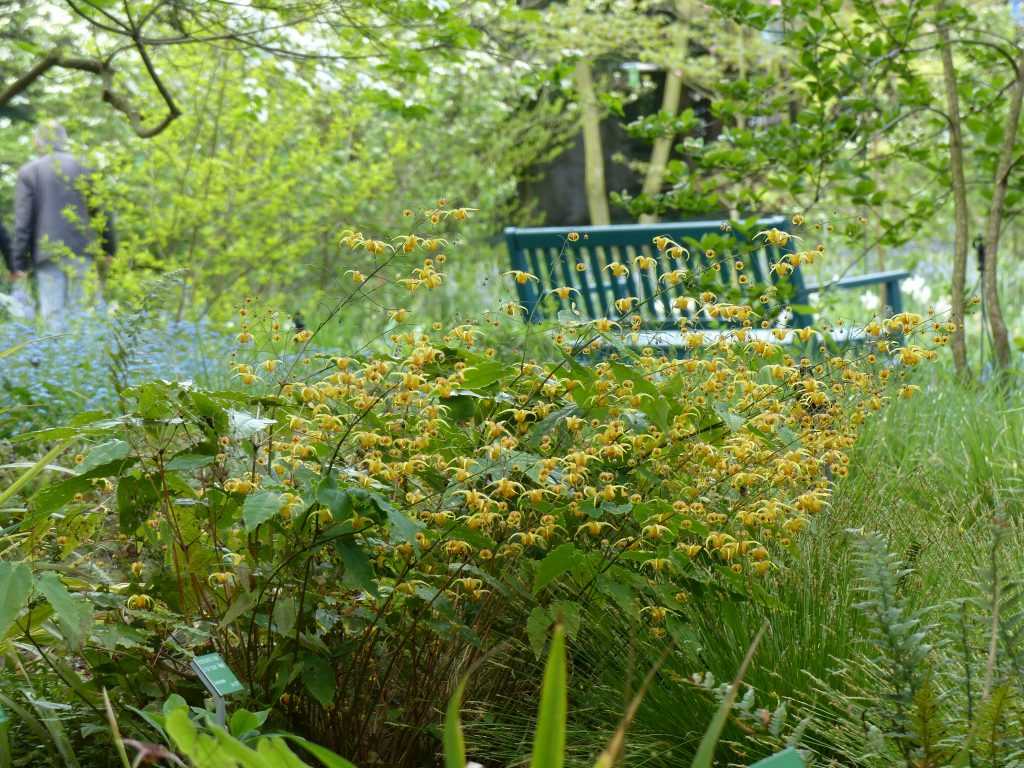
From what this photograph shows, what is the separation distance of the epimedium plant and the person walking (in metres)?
6.42

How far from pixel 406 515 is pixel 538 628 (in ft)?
0.97

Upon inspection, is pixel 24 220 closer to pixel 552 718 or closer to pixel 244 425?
pixel 244 425

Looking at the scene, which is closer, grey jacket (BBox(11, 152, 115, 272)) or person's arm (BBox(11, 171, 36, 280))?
grey jacket (BBox(11, 152, 115, 272))

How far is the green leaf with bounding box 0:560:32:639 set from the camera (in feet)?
6.11

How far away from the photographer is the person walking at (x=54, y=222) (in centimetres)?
855

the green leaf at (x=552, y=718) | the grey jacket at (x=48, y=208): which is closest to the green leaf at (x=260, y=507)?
the green leaf at (x=552, y=718)

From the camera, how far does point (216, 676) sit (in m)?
1.84

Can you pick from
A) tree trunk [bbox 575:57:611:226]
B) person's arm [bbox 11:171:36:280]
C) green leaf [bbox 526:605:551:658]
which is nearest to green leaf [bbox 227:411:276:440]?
green leaf [bbox 526:605:551:658]

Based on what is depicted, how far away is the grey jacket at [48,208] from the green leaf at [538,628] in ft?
23.7

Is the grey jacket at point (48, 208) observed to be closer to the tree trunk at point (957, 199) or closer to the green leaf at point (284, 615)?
the tree trunk at point (957, 199)

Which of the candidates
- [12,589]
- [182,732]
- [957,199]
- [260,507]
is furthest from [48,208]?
[182,732]

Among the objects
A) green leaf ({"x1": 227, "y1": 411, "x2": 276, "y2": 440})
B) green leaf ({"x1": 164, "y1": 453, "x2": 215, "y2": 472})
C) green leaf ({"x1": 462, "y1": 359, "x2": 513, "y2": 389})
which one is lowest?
green leaf ({"x1": 164, "y1": 453, "x2": 215, "y2": 472})

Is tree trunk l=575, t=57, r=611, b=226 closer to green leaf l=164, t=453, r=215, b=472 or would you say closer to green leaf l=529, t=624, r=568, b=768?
green leaf l=164, t=453, r=215, b=472

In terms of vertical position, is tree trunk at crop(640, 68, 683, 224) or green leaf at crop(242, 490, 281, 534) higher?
tree trunk at crop(640, 68, 683, 224)
